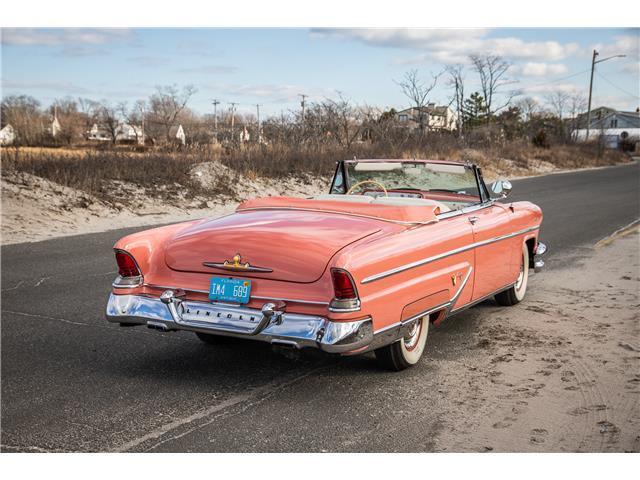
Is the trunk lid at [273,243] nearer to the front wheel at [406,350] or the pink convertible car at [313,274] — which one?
the pink convertible car at [313,274]

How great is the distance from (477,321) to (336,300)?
99.5 inches

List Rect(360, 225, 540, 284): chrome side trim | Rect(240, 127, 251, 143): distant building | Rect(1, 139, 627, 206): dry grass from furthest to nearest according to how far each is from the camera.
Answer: Rect(240, 127, 251, 143): distant building → Rect(1, 139, 627, 206): dry grass → Rect(360, 225, 540, 284): chrome side trim

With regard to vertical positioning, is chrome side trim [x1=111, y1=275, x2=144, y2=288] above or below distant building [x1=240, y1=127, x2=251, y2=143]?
below

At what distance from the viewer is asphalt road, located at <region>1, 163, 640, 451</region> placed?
3.75 metres

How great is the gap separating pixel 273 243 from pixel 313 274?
341 mm

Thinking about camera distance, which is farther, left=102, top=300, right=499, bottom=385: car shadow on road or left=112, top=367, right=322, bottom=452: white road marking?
left=102, top=300, right=499, bottom=385: car shadow on road

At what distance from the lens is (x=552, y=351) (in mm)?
5457

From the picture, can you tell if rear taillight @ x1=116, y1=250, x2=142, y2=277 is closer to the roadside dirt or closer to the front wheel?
the front wheel

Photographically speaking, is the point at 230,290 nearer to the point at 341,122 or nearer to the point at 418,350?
the point at 418,350

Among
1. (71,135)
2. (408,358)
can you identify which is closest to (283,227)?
(408,358)

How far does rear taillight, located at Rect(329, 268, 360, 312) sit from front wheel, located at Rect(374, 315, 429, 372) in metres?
0.67

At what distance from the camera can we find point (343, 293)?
13.6 ft

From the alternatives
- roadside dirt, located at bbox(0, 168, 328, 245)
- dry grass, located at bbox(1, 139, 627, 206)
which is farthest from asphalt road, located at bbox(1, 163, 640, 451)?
dry grass, located at bbox(1, 139, 627, 206)

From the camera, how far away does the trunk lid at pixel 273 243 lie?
431 cm
